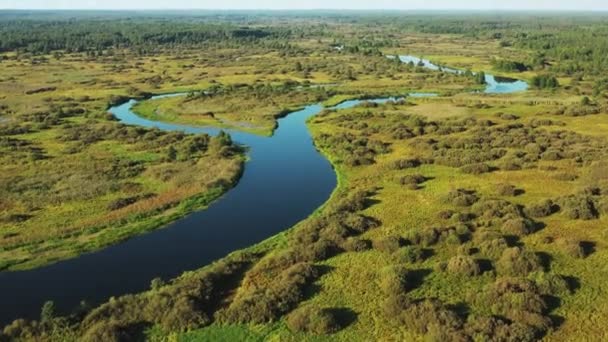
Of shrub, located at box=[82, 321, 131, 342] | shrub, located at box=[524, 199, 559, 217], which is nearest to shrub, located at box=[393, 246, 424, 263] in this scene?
shrub, located at box=[524, 199, 559, 217]

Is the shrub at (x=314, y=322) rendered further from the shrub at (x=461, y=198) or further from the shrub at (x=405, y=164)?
the shrub at (x=405, y=164)

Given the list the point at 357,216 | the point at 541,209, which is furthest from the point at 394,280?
the point at 541,209

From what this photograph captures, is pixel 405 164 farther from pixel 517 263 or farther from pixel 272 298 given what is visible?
pixel 272 298

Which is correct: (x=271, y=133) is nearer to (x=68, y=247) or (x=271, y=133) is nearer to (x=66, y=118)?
(x=66, y=118)

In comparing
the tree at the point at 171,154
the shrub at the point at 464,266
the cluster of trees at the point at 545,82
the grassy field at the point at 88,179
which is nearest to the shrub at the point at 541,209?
the shrub at the point at 464,266

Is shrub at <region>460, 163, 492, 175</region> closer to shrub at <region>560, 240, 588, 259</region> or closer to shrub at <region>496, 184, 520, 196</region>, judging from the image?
shrub at <region>496, 184, 520, 196</region>
